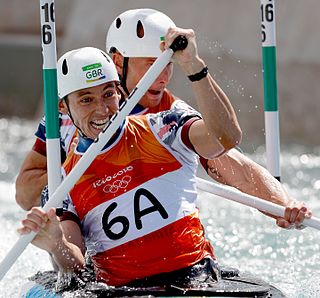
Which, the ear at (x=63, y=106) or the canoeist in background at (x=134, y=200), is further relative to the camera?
the ear at (x=63, y=106)

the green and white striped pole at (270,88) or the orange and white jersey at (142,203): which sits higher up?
the green and white striped pole at (270,88)

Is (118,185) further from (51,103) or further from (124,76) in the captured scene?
(124,76)

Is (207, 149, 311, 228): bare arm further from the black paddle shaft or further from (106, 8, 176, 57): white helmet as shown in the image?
the black paddle shaft

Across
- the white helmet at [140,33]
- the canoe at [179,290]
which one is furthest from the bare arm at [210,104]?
the white helmet at [140,33]

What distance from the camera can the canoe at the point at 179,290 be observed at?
4.51 meters

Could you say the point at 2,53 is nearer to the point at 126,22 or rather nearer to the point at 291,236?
the point at 291,236

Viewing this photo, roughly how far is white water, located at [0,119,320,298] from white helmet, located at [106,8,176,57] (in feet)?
4.98

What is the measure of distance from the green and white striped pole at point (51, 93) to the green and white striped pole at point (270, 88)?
4.43ft

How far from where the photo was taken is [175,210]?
187 inches

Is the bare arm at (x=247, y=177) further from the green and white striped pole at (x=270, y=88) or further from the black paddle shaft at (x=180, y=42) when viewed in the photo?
the black paddle shaft at (x=180, y=42)

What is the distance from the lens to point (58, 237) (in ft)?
14.9

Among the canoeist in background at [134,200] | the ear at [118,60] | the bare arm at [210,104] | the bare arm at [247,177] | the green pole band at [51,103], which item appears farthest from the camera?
the ear at [118,60]

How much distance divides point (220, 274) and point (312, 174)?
6.65 metres

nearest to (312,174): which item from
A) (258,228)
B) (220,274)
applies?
(258,228)
